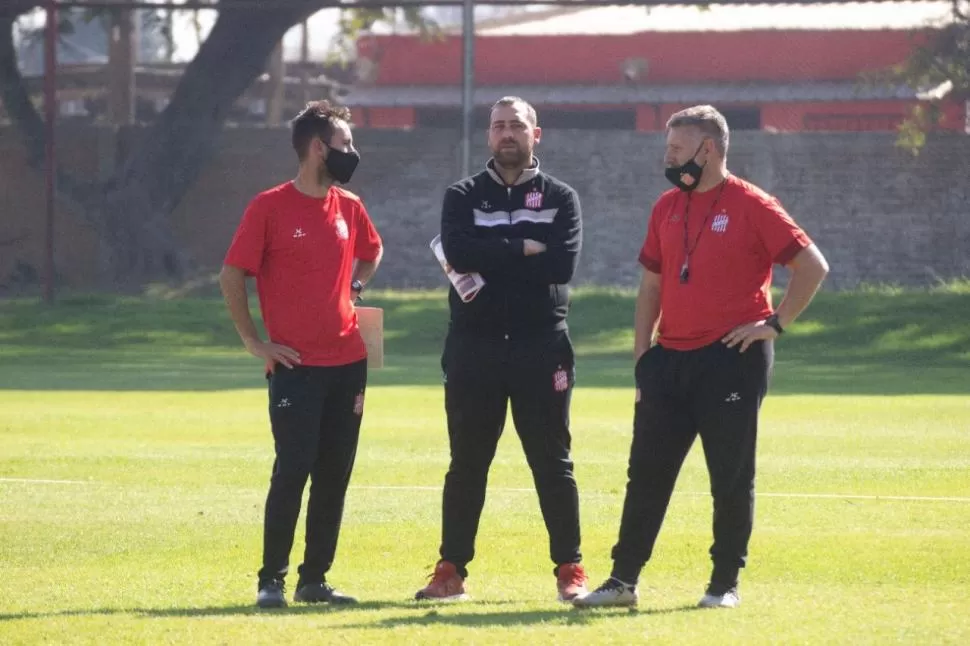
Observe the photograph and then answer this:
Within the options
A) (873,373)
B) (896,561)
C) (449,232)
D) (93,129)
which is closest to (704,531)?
(896,561)

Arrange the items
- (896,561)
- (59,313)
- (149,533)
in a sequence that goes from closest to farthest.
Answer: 1. (896,561)
2. (149,533)
3. (59,313)

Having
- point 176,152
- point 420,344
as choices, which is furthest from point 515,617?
point 176,152

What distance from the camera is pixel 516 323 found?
804 centimetres

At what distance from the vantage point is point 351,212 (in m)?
8.20

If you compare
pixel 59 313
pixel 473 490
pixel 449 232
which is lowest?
pixel 59 313

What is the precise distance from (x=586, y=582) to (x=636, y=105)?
28212 millimetres

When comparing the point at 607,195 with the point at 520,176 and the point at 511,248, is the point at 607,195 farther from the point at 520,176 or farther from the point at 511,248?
the point at 511,248

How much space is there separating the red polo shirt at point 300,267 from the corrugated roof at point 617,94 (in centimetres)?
2598

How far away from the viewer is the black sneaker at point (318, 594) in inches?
313

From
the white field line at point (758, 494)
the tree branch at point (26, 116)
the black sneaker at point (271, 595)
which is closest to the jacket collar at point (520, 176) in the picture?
the black sneaker at point (271, 595)

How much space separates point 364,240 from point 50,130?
1983cm

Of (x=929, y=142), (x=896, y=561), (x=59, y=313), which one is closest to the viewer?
(x=896, y=561)

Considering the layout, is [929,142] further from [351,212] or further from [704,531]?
[351,212]

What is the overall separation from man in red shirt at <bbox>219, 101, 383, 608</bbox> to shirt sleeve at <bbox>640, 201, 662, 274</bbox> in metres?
1.23
